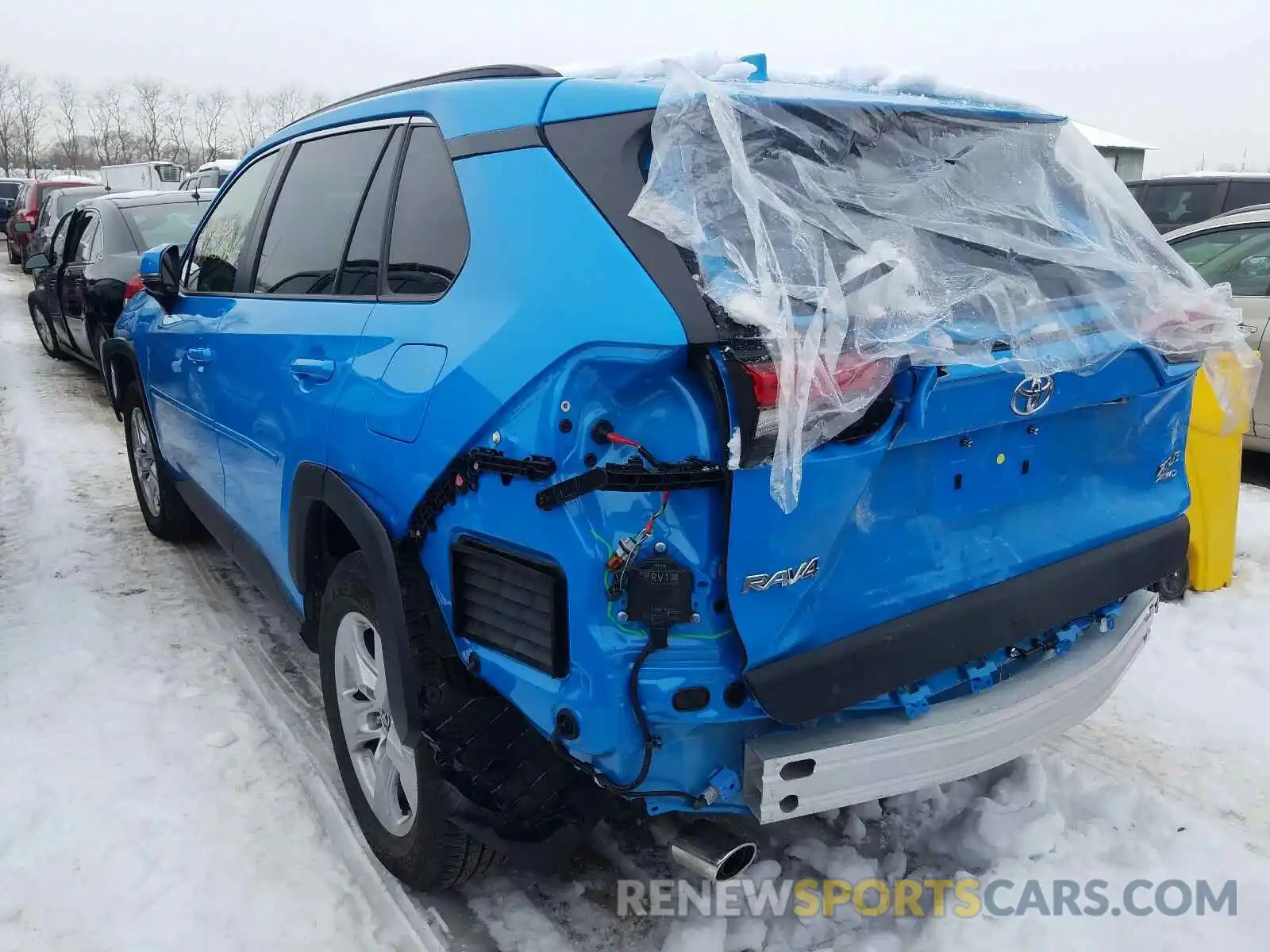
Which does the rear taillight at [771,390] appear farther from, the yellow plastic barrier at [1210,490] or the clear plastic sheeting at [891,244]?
the yellow plastic barrier at [1210,490]

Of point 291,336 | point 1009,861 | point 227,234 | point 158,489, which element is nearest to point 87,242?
point 158,489

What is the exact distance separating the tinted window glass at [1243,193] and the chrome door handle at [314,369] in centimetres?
1159

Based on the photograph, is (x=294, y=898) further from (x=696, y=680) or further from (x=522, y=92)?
(x=522, y=92)

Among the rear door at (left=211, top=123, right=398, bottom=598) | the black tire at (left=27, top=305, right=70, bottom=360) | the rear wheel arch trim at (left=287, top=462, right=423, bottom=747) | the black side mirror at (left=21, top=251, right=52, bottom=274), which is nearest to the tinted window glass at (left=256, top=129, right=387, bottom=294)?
the rear door at (left=211, top=123, right=398, bottom=598)

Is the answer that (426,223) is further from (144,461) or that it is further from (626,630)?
(144,461)

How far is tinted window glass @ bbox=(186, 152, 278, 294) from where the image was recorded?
359 centimetres

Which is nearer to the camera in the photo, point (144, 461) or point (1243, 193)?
point (144, 461)

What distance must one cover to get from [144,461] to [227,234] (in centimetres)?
197

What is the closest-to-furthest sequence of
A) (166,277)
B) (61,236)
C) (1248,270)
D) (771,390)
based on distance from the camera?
1. (771,390)
2. (166,277)
3. (1248,270)
4. (61,236)

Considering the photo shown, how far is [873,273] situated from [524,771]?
134 cm

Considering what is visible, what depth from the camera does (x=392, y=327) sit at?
2.34 m

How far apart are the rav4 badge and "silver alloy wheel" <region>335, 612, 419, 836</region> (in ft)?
3.49

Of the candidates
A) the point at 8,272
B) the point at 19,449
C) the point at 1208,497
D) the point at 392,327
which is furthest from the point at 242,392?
the point at 8,272

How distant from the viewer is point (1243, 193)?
436 inches
